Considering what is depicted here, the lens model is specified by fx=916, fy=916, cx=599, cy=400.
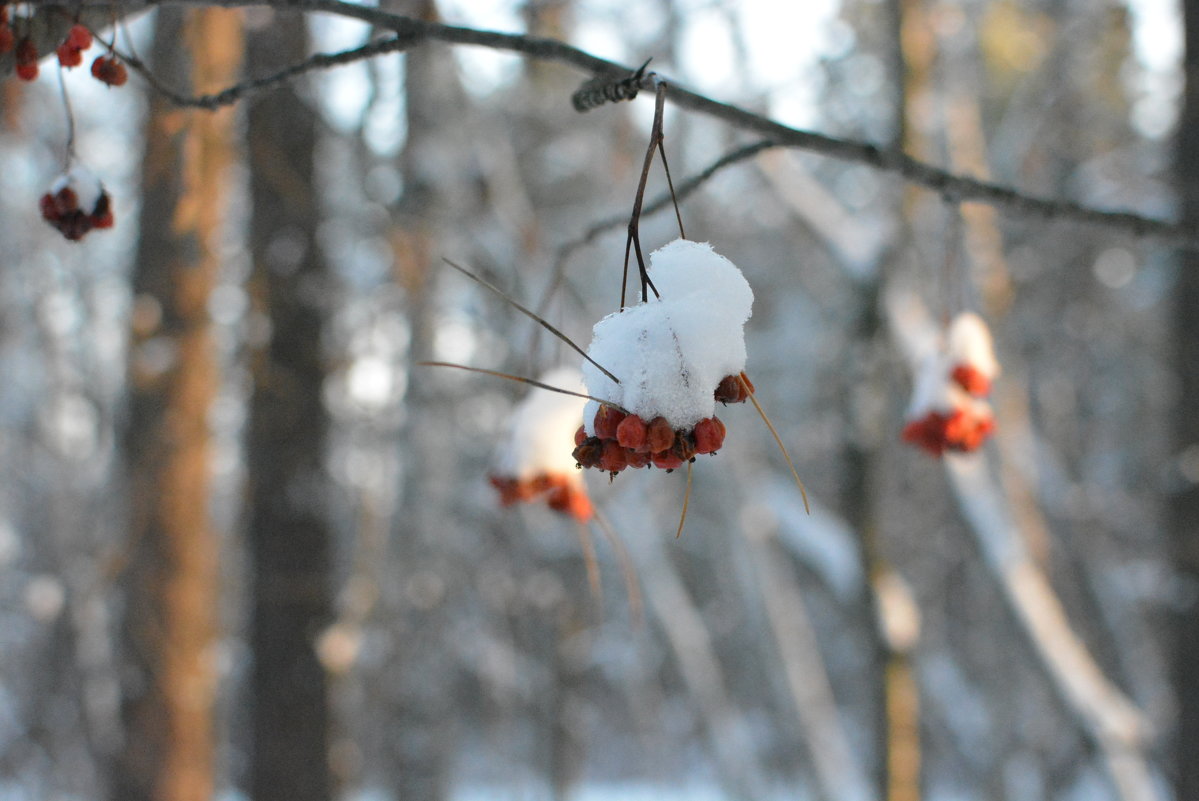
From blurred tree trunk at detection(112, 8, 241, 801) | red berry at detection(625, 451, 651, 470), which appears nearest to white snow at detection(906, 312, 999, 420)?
red berry at detection(625, 451, 651, 470)

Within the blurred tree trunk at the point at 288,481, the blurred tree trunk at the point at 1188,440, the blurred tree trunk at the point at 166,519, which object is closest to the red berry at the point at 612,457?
the blurred tree trunk at the point at 1188,440

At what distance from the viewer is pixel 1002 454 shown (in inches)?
189

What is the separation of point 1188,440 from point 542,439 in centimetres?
318

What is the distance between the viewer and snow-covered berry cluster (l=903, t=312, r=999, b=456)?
1902 mm

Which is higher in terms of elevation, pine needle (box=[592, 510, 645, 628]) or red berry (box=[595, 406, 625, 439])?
pine needle (box=[592, 510, 645, 628])

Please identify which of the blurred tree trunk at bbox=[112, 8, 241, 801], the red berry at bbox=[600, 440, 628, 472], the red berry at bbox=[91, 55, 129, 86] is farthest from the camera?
the blurred tree trunk at bbox=[112, 8, 241, 801]

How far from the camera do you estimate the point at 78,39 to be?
1.23 metres

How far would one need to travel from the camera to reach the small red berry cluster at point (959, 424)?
190 centimetres

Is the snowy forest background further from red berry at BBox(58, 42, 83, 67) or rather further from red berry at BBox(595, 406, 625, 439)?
red berry at BBox(595, 406, 625, 439)

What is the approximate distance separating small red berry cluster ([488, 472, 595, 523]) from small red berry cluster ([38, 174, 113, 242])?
32.4 inches

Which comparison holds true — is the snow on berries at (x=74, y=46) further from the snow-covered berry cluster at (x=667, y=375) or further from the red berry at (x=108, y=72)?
the snow-covered berry cluster at (x=667, y=375)

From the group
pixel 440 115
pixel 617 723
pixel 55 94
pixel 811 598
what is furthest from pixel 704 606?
pixel 55 94

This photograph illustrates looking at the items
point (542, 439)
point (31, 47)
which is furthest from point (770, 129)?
point (31, 47)

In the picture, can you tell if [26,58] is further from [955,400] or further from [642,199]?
[955,400]
